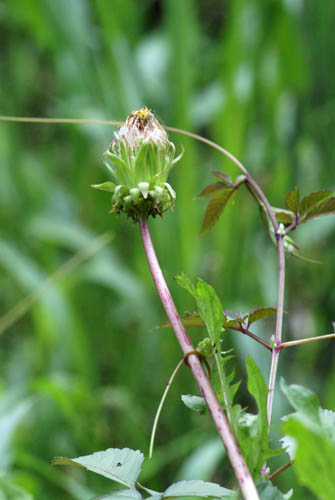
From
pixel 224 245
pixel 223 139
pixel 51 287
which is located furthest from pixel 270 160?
pixel 51 287

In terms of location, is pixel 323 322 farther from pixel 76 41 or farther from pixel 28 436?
pixel 76 41

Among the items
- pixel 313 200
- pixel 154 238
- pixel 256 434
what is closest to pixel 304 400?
pixel 256 434

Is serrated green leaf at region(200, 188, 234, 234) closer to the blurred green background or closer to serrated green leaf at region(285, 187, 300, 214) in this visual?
serrated green leaf at region(285, 187, 300, 214)

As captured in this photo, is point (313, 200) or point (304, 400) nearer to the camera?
point (304, 400)

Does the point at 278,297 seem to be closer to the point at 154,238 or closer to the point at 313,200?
the point at 313,200

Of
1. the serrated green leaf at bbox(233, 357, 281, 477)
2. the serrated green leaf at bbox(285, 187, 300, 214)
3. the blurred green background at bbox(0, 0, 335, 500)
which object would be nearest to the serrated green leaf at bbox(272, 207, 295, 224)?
the serrated green leaf at bbox(285, 187, 300, 214)

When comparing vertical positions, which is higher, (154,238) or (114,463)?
(154,238)
